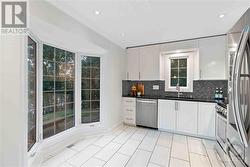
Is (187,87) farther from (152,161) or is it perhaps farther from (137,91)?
(152,161)

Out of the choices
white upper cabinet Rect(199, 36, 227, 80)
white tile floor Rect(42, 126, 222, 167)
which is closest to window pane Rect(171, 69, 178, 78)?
white upper cabinet Rect(199, 36, 227, 80)

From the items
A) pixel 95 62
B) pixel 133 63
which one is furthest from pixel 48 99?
pixel 133 63

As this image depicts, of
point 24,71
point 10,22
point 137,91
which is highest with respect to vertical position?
point 10,22

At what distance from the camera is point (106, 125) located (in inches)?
135

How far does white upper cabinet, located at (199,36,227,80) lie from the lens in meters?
3.09

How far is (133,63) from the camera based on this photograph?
420 centimetres

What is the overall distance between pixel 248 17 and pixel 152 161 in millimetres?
2226

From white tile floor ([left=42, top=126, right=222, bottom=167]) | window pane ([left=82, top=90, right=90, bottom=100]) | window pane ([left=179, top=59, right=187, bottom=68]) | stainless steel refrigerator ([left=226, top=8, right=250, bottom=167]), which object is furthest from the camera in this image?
window pane ([left=179, top=59, right=187, bottom=68])

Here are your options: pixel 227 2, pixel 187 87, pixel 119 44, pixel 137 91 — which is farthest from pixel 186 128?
pixel 119 44

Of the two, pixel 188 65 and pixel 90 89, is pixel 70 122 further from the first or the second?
pixel 188 65

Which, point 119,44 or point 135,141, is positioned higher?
point 119,44

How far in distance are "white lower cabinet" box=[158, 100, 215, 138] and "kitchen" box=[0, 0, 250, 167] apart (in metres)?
0.02

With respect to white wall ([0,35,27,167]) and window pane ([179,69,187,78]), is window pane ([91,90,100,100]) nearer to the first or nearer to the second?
white wall ([0,35,27,167])

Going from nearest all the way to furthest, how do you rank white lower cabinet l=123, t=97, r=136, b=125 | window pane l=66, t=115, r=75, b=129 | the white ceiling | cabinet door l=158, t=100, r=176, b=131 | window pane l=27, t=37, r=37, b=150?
the white ceiling
window pane l=27, t=37, r=37, b=150
window pane l=66, t=115, r=75, b=129
cabinet door l=158, t=100, r=176, b=131
white lower cabinet l=123, t=97, r=136, b=125
